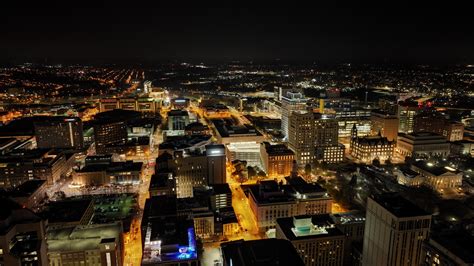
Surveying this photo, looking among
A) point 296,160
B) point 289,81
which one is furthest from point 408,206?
point 289,81

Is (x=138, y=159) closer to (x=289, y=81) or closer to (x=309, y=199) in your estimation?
(x=309, y=199)

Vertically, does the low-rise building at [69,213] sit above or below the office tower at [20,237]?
below

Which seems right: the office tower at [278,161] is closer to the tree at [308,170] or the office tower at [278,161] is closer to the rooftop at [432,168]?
the tree at [308,170]

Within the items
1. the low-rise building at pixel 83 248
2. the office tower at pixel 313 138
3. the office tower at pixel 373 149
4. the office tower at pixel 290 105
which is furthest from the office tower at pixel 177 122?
the low-rise building at pixel 83 248

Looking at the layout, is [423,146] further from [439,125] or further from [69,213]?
[69,213]

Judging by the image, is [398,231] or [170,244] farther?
[398,231]

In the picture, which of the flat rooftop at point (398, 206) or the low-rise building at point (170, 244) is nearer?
the low-rise building at point (170, 244)

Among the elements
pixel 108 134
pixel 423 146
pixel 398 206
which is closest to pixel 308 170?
pixel 423 146
